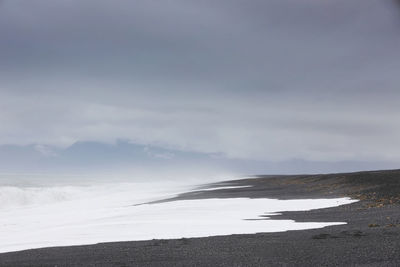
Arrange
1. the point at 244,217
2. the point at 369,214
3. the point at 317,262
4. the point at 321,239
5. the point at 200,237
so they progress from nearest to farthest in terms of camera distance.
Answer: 1. the point at 317,262
2. the point at 321,239
3. the point at 200,237
4. the point at 369,214
5. the point at 244,217

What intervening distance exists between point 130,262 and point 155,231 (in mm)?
5150

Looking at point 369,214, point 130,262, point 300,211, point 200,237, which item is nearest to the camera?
point 130,262

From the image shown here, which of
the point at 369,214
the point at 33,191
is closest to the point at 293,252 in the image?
the point at 369,214

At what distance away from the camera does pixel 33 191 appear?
45.9 meters

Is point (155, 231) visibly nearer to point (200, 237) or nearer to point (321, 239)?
point (200, 237)

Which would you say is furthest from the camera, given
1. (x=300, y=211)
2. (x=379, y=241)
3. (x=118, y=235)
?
(x=300, y=211)

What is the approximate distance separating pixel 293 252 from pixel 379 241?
185 cm

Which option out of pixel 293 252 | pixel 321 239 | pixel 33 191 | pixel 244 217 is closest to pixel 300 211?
pixel 244 217

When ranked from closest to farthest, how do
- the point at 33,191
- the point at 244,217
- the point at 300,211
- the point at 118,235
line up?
the point at 118,235
the point at 244,217
the point at 300,211
the point at 33,191

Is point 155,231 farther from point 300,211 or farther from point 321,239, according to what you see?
point 300,211

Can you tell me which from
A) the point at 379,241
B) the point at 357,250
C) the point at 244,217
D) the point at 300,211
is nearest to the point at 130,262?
the point at 357,250

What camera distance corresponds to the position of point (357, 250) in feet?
29.9

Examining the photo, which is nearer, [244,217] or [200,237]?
[200,237]

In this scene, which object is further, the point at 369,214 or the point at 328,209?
the point at 328,209
